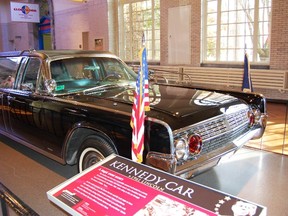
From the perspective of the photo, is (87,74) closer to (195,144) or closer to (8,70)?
(8,70)

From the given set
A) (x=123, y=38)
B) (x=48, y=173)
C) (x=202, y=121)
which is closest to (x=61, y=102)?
(x=48, y=173)

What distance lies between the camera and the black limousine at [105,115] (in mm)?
2607

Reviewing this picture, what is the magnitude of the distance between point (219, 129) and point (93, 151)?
1.29 m

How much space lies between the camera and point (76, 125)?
3.09 metres

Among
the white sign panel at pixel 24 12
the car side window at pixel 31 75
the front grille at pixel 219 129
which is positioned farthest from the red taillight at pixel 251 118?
the white sign panel at pixel 24 12

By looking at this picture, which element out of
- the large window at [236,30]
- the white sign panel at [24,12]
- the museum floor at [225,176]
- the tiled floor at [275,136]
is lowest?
the museum floor at [225,176]

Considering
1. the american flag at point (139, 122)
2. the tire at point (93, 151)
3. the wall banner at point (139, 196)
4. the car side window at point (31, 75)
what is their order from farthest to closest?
1. the car side window at point (31, 75)
2. the tire at point (93, 151)
3. the american flag at point (139, 122)
4. the wall banner at point (139, 196)

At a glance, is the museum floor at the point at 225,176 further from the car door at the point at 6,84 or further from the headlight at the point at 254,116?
the headlight at the point at 254,116

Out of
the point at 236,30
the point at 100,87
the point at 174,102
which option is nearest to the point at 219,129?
the point at 174,102

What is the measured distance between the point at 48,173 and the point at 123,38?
428 inches

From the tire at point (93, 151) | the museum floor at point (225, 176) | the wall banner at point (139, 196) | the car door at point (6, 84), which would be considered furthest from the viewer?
the car door at point (6, 84)

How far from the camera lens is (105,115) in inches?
111

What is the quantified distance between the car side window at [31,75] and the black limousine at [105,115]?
0.5 inches

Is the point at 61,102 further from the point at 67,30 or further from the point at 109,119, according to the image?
the point at 67,30
